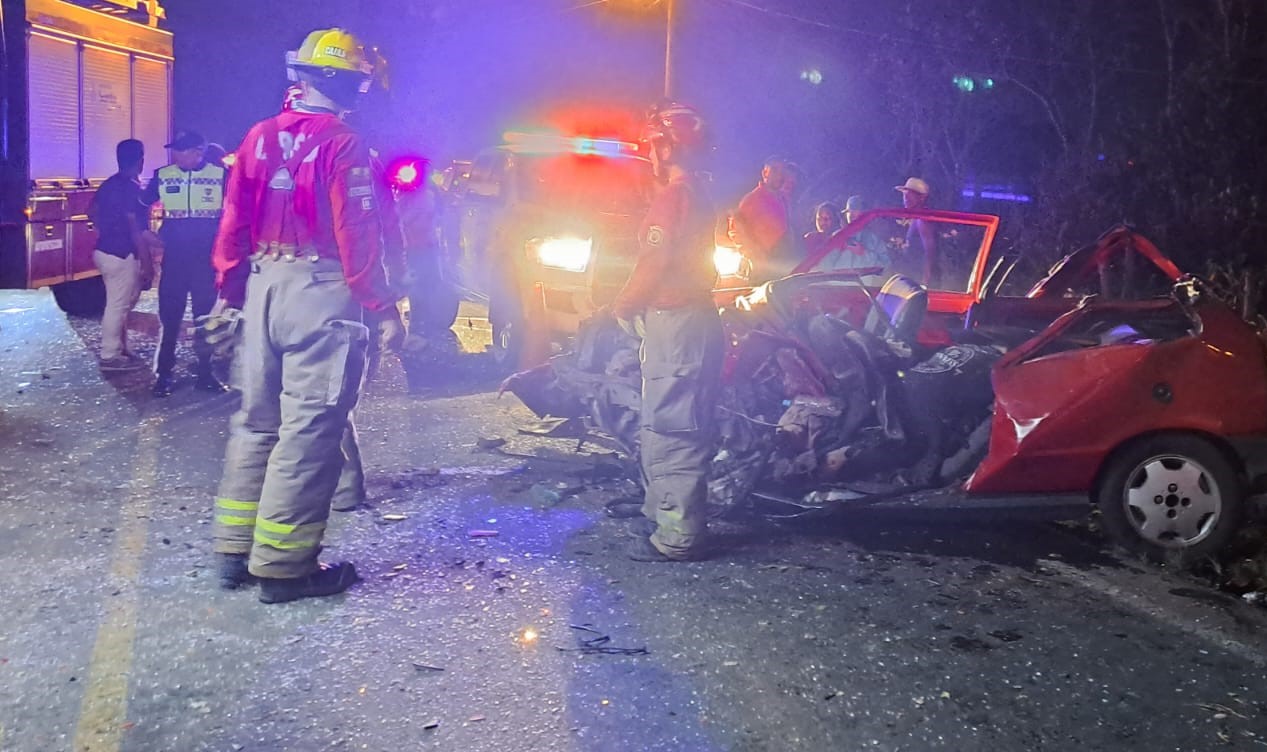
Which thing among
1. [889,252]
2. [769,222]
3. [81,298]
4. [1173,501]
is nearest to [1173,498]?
[1173,501]

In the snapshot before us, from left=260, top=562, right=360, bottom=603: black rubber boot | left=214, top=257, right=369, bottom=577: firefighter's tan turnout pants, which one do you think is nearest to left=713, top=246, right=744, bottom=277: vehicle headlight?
left=214, top=257, right=369, bottom=577: firefighter's tan turnout pants

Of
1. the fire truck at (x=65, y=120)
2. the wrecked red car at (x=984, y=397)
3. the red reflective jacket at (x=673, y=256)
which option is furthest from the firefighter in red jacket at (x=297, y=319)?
the fire truck at (x=65, y=120)

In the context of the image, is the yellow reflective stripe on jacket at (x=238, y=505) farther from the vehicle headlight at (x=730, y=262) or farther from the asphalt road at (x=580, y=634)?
the vehicle headlight at (x=730, y=262)

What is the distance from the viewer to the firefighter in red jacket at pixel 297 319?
431cm

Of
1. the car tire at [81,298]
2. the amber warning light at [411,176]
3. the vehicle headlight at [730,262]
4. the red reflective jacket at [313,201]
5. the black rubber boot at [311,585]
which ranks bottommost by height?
the black rubber boot at [311,585]

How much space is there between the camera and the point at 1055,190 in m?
18.0

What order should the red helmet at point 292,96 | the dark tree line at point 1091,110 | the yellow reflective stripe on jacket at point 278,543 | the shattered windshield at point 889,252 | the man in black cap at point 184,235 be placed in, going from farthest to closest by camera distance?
the dark tree line at point 1091,110
the man in black cap at point 184,235
the shattered windshield at point 889,252
the red helmet at point 292,96
the yellow reflective stripe on jacket at point 278,543

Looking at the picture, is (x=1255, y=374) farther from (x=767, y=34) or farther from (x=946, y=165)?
(x=767, y=34)

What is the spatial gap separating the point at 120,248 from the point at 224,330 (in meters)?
4.91

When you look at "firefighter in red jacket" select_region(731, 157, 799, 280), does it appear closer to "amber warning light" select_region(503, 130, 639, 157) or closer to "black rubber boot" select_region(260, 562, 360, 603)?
"amber warning light" select_region(503, 130, 639, 157)

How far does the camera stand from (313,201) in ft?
14.3

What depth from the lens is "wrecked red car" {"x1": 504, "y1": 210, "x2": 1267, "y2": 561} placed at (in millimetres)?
4996

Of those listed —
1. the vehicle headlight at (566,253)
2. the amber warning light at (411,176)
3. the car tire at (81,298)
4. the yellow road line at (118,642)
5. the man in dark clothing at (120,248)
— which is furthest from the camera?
the car tire at (81,298)

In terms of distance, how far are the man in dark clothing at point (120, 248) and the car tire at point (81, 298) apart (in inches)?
121
